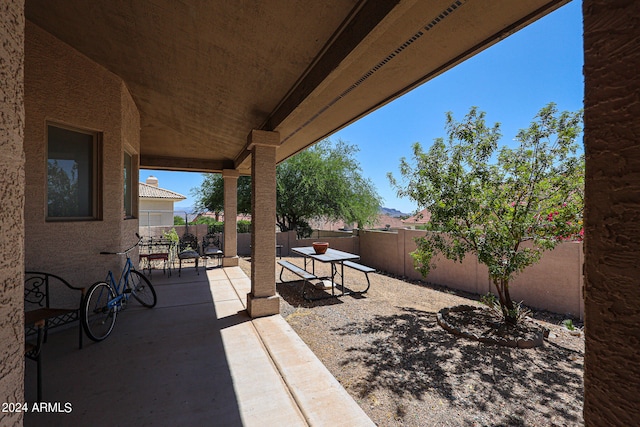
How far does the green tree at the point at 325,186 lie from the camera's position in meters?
12.8

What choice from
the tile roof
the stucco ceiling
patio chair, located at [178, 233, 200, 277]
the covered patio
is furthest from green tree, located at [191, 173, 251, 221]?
the stucco ceiling

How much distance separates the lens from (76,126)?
3.44 meters

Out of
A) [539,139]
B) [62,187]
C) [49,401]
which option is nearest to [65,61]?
[62,187]

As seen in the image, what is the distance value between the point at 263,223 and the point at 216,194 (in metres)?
11.1

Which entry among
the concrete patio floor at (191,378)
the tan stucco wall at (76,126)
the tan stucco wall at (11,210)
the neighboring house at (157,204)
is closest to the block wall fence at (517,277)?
the concrete patio floor at (191,378)

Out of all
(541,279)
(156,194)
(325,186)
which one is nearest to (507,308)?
(541,279)

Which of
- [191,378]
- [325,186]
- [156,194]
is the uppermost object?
[156,194]

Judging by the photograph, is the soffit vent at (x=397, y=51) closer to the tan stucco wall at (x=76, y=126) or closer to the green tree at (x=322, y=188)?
the tan stucco wall at (x=76, y=126)

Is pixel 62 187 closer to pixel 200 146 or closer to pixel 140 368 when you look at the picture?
pixel 140 368

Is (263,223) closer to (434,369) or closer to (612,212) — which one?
(434,369)

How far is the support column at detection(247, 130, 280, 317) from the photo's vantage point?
155 inches

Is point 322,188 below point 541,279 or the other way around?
the other way around

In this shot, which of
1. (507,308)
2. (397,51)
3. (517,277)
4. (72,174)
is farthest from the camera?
(517,277)

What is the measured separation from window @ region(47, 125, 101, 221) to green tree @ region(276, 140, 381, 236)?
8954 mm
